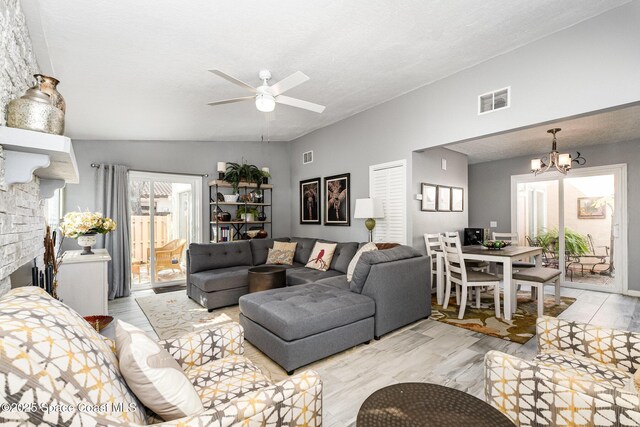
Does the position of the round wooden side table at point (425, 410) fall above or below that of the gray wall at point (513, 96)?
below

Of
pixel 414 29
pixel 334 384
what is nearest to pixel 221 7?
pixel 414 29

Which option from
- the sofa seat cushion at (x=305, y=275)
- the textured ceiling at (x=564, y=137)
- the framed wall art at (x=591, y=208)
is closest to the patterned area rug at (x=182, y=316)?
the sofa seat cushion at (x=305, y=275)

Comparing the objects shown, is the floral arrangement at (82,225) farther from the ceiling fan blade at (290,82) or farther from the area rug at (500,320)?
the area rug at (500,320)

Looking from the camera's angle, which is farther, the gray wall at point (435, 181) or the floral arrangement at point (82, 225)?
the gray wall at point (435, 181)

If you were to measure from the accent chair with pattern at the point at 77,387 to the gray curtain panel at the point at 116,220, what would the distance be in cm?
405

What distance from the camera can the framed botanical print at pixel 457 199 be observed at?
4957 mm

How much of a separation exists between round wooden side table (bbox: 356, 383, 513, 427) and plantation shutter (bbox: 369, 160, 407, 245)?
3.08 meters

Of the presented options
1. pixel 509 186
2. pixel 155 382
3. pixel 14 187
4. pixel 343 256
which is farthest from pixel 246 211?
pixel 509 186

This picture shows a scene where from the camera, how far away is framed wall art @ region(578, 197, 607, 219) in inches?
199

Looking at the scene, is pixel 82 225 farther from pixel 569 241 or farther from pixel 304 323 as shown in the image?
pixel 569 241

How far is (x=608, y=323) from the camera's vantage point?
348cm

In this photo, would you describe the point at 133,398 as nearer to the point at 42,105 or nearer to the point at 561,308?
the point at 42,105

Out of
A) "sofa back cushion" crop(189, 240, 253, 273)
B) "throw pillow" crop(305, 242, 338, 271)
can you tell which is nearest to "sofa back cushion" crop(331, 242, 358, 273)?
"throw pillow" crop(305, 242, 338, 271)

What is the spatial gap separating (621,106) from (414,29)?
6.14 feet
